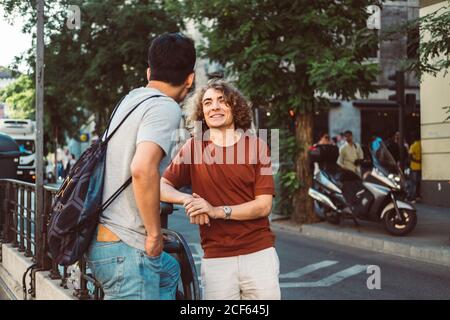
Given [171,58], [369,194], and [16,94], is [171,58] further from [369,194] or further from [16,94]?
[369,194]

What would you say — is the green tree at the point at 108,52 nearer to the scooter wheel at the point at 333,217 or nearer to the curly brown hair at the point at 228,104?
the scooter wheel at the point at 333,217

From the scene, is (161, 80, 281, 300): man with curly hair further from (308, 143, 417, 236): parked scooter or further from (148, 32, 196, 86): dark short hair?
(308, 143, 417, 236): parked scooter

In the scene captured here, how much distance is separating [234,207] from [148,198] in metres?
0.50

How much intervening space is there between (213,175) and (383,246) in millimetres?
7249

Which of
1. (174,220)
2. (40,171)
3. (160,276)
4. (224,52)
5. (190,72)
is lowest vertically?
(174,220)

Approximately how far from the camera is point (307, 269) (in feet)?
26.6

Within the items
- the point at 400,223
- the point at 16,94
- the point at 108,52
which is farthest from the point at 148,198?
the point at 108,52

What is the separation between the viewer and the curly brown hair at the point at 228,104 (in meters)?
3.16

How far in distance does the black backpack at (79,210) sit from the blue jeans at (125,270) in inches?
3.0

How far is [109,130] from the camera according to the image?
2.80m

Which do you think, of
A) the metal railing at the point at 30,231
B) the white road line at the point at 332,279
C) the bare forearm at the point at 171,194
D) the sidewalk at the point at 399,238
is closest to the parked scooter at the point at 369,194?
the sidewalk at the point at 399,238

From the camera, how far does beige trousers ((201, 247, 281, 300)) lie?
3055 mm
